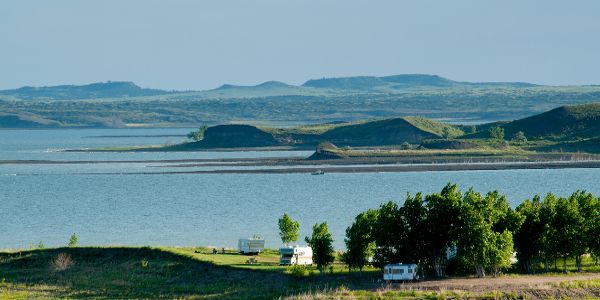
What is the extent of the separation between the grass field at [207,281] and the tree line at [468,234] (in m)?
1.70

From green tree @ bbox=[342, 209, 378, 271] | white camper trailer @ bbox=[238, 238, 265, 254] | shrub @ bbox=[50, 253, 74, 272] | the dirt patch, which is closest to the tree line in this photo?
green tree @ bbox=[342, 209, 378, 271]

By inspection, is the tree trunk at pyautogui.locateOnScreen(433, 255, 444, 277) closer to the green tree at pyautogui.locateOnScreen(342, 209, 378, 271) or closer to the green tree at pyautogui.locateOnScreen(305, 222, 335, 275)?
the green tree at pyautogui.locateOnScreen(342, 209, 378, 271)

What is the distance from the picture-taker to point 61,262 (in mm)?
83875

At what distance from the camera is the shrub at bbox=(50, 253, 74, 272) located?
82.9 metres

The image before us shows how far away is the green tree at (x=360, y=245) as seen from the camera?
78062mm

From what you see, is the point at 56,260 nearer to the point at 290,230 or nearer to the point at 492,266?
the point at 290,230

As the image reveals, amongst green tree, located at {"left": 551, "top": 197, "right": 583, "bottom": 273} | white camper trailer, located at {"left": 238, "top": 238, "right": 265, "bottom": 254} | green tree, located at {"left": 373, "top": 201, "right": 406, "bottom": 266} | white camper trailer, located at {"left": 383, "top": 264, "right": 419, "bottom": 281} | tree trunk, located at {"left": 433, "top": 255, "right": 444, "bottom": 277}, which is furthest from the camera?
white camper trailer, located at {"left": 238, "top": 238, "right": 265, "bottom": 254}

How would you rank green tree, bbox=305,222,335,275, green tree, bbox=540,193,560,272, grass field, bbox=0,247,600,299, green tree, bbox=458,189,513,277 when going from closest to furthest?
grass field, bbox=0,247,600,299 → green tree, bbox=458,189,513,277 → green tree, bbox=540,193,560,272 → green tree, bbox=305,222,335,275

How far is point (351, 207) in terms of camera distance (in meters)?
143

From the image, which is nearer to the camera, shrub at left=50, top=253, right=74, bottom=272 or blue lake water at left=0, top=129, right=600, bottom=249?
shrub at left=50, top=253, right=74, bottom=272

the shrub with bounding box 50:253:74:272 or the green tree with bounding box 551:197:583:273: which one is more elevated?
the green tree with bounding box 551:197:583:273

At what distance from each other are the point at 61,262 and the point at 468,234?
27.7m

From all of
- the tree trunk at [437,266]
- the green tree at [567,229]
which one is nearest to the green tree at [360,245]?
the tree trunk at [437,266]

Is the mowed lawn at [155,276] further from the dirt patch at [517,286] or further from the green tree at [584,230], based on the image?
the green tree at [584,230]
